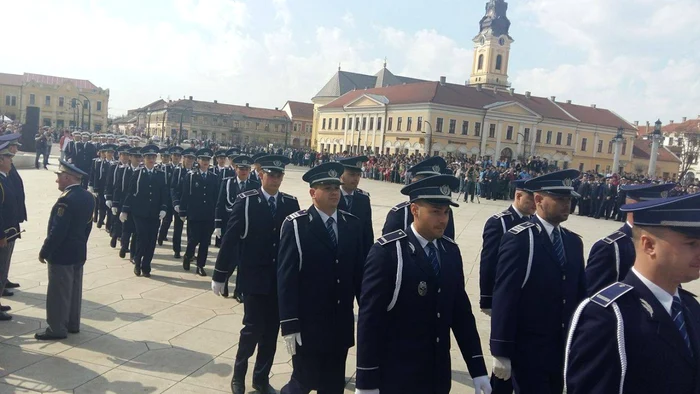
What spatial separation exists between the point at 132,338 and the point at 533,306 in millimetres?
4627

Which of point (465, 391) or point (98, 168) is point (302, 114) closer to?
point (98, 168)

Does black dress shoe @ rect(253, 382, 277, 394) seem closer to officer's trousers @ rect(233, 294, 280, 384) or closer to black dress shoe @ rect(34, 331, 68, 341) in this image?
officer's trousers @ rect(233, 294, 280, 384)

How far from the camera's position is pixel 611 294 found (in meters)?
2.28

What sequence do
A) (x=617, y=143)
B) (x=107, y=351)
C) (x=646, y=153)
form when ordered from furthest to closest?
(x=646, y=153), (x=617, y=143), (x=107, y=351)

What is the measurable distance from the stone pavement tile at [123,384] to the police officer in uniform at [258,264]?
74 cm

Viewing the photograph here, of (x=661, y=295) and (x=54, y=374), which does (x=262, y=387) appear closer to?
(x=54, y=374)

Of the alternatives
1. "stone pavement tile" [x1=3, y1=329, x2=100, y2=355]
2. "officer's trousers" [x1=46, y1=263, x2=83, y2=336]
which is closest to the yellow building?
"officer's trousers" [x1=46, y1=263, x2=83, y2=336]

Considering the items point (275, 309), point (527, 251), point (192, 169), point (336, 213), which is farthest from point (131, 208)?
point (527, 251)

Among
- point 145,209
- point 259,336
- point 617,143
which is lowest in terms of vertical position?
point 259,336

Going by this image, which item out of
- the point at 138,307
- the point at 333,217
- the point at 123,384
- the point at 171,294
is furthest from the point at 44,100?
the point at 333,217

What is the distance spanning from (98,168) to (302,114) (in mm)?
101060

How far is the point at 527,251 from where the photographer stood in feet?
12.7

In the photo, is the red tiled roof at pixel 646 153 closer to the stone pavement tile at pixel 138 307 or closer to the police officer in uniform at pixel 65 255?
the stone pavement tile at pixel 138 307

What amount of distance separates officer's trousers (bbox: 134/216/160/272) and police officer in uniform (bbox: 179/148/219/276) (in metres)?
0.68
